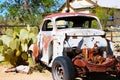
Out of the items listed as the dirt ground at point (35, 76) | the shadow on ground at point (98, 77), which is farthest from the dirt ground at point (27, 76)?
the shadow on ground at point (98, 77)

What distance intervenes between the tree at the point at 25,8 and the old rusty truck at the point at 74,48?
17.1m

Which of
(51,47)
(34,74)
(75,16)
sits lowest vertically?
(34,74)

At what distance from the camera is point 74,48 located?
29.0 feet

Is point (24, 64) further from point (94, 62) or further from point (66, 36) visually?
point (94, 62)

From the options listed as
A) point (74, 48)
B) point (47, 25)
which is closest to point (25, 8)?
point (47, 25)

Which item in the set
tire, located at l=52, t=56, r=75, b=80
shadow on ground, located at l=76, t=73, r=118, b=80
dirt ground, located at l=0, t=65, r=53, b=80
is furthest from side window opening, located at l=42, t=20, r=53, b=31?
tire, located at l=52, t=56, r=75, b=80

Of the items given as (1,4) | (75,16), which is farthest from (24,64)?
(1,4)

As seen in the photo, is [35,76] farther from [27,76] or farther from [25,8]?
[25,8]

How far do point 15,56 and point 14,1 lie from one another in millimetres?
22513

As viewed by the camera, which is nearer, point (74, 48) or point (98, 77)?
point (74, 48)

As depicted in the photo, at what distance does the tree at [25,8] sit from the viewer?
2873cm

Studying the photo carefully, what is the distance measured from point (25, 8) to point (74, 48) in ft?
70.3

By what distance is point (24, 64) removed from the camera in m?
11.1

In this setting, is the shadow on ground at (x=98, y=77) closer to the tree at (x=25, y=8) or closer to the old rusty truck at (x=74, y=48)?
the old rusty truck at (x=74, y=48)
